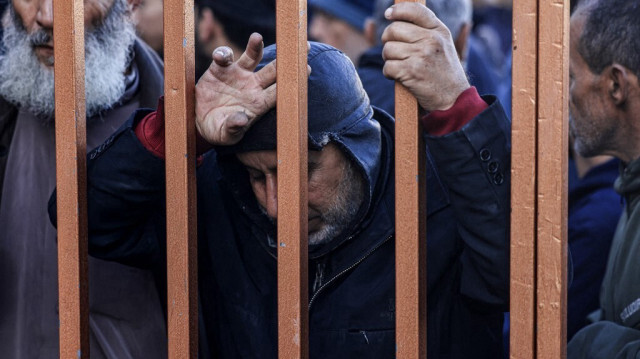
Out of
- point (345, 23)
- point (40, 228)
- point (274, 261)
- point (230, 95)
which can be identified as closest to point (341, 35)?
point (345, 23)

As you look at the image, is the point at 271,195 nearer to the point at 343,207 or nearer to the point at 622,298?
the point at 343,207

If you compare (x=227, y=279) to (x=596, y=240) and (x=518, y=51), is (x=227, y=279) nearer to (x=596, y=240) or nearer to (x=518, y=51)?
(x=518, y=51)

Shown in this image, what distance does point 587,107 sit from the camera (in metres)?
2.97

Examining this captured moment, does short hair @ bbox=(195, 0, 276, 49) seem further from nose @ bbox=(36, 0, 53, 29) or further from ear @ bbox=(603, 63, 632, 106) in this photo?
ear @ bbox=(603, 63, 632, 106)

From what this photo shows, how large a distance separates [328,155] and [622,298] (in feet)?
2.62

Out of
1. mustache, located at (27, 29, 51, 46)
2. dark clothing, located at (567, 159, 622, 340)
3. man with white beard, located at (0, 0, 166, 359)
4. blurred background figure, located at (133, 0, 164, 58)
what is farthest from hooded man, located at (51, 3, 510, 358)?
blurred background figure, located at (133, 0, 164, 58)

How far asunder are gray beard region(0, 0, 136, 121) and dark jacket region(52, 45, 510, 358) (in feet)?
1.46

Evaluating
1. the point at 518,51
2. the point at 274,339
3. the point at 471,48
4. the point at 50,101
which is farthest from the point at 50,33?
the point at 471,48

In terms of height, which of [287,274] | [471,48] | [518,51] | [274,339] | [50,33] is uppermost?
[471,48]

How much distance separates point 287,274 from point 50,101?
4.01 ft

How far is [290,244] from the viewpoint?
183cm

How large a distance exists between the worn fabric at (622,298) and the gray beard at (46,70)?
54.5 inches

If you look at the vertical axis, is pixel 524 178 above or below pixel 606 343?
above

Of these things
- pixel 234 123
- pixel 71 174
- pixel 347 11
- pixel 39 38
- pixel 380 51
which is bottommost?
pixel 71 174
